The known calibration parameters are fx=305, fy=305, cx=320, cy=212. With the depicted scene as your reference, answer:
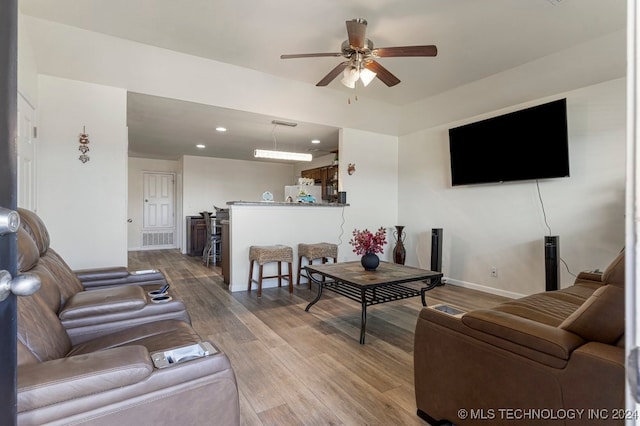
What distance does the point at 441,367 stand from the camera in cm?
146

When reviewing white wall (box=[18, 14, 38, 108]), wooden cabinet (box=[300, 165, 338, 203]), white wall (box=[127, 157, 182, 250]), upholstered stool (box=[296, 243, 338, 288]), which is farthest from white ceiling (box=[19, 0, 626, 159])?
white wall (box=[127, 157, 182, 250])

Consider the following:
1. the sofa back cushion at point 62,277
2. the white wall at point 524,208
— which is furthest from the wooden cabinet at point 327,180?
the sofa back cushion at point 62,277

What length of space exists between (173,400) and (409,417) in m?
1.24

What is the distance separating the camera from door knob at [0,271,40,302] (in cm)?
50

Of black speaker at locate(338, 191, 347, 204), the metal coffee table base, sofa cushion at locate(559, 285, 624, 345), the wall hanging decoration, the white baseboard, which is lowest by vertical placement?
the white baseboard

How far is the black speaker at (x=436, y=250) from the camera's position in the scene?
447cm

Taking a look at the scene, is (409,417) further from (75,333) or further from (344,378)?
(75,333)

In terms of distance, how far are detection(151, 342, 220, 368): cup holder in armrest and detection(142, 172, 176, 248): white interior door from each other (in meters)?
7.96

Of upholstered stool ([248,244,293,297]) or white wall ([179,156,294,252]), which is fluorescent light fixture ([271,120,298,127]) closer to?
upholstered stool ([248,244,293,297])

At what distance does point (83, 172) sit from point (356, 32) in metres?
3.13

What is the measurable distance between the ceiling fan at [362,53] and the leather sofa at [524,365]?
2133 millimetres

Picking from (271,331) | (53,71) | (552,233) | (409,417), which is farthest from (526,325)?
(53,71)

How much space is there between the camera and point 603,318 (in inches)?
43.2

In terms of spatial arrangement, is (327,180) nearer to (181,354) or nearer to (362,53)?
(362,53)
